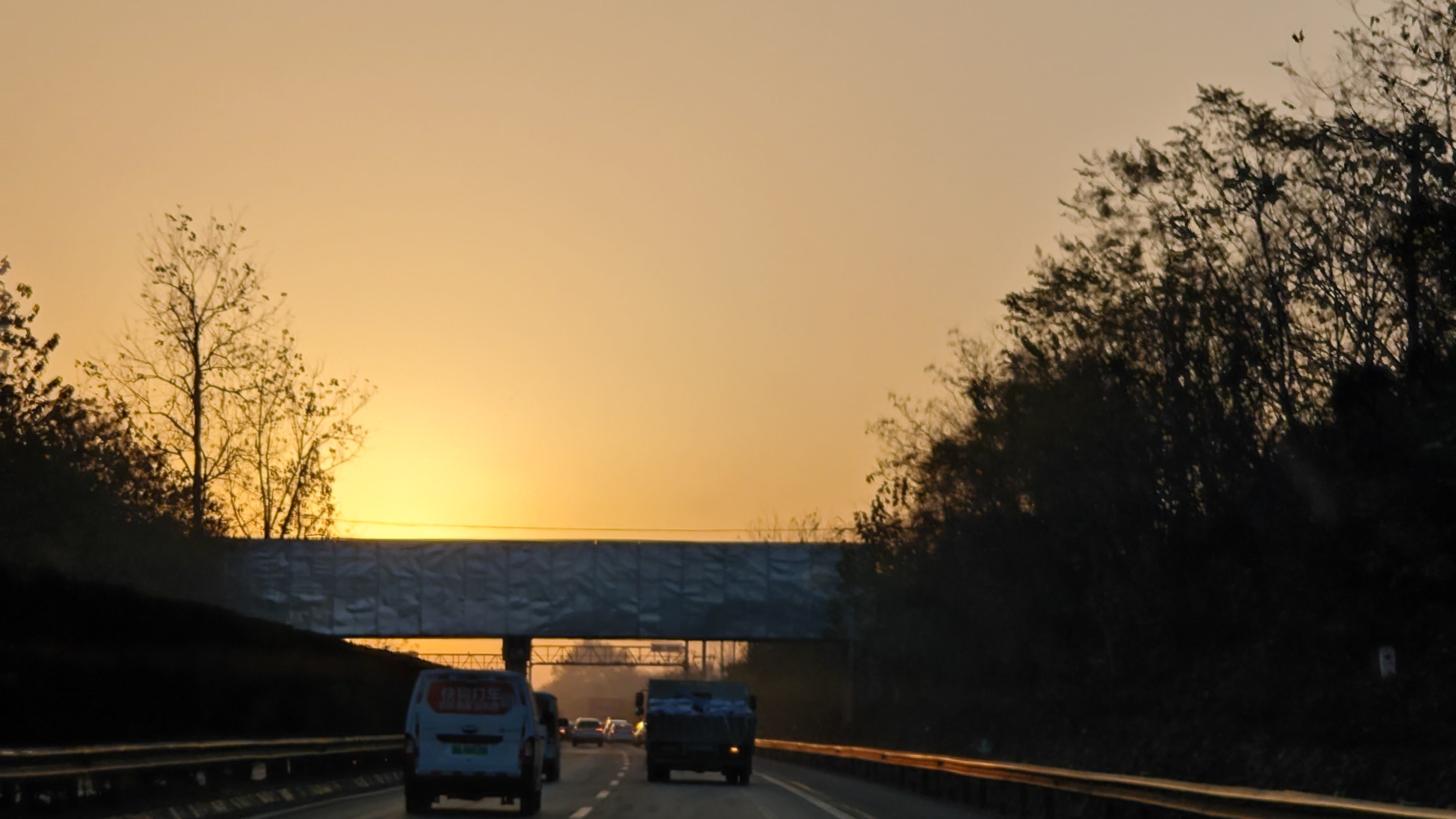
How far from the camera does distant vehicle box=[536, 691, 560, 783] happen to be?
34719mm

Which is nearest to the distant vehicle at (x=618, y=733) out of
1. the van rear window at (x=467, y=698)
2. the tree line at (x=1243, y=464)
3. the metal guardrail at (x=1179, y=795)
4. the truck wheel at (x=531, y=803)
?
the tree line at (x=1243, y=464)

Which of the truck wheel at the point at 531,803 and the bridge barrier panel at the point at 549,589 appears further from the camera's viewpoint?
the bridge barrier panel at the point at 549,589

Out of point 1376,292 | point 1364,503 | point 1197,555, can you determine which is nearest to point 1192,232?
point 1376,292

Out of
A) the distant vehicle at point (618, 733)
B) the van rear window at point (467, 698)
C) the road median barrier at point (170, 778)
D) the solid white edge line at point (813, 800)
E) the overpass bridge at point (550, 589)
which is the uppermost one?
the overpass bridge at point (550, 589)

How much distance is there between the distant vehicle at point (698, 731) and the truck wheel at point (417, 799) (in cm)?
1226

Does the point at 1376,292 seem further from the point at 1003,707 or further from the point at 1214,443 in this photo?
the point at 1003,707

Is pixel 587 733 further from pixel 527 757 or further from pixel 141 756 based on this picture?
pixel 141 756

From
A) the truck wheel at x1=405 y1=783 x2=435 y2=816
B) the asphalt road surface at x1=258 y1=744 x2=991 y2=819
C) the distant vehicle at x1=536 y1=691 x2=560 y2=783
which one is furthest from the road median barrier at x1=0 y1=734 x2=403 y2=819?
the distant vehicle at x1=536 y1=691 x2=560 y2=783

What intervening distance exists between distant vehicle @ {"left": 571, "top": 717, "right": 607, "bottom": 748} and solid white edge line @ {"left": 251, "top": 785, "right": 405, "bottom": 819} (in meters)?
53.8

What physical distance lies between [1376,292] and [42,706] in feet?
96.4

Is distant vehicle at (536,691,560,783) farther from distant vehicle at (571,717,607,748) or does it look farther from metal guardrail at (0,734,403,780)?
distant vehicle at (571,717,607,748)

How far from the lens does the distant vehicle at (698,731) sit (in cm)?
3625

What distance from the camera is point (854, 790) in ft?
111

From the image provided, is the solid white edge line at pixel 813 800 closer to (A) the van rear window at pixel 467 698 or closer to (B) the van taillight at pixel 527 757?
(B) the van taillight at pixel 527 757
